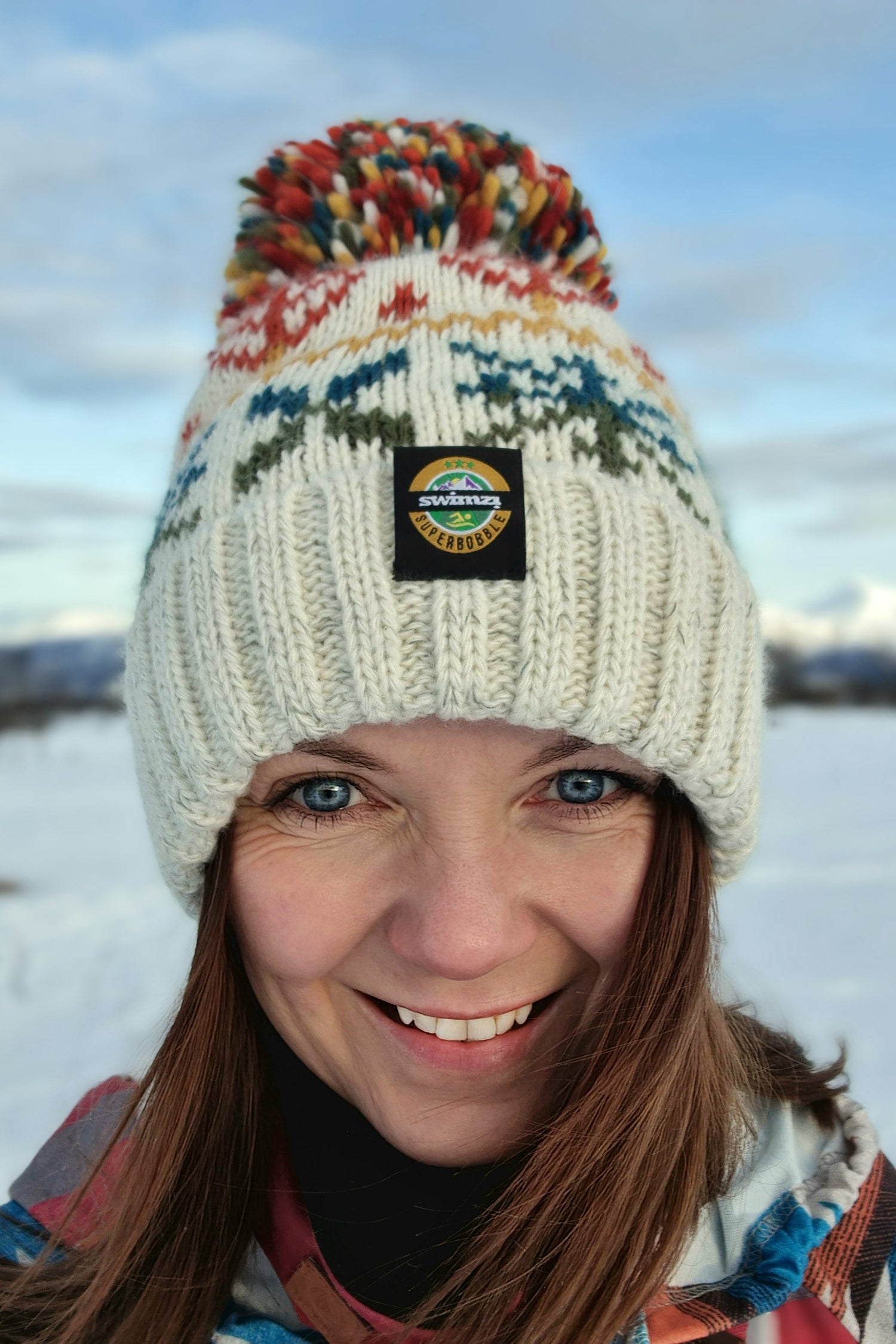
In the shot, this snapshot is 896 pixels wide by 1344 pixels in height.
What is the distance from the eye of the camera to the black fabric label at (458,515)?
4.01 feet

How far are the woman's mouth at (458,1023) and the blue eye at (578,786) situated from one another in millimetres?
302

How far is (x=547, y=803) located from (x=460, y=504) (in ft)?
1.34

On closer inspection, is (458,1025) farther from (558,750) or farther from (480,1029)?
(558,750)

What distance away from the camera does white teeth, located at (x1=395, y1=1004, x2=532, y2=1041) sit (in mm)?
1403

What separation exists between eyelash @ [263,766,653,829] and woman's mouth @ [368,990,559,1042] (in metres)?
0.28

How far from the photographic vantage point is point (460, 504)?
1.22m

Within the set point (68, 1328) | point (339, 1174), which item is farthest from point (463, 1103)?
point (68, 1328)

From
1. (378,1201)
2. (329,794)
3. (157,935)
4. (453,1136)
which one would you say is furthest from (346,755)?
(157,935)

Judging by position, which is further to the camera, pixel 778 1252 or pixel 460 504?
pixel 778 1252

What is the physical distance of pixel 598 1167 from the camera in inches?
52.5

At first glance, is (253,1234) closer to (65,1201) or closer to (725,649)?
(65,1201)

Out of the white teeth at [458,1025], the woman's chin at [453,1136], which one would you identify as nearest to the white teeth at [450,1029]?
the white teeth at [458,1025]

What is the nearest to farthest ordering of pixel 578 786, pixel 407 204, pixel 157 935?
pixel 578 786
pixel 407 204
pixel 157 935

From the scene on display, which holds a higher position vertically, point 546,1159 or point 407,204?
point 407,204
